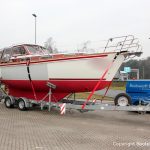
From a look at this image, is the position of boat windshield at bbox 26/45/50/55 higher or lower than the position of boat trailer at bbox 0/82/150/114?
higher

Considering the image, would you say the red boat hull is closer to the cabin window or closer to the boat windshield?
the cabin window

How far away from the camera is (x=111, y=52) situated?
1302cm

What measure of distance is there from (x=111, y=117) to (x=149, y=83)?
7.87 ft

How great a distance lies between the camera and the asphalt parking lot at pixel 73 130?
865 centimetres

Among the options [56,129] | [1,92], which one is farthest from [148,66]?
[56,129]

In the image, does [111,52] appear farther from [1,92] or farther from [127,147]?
[1,92]

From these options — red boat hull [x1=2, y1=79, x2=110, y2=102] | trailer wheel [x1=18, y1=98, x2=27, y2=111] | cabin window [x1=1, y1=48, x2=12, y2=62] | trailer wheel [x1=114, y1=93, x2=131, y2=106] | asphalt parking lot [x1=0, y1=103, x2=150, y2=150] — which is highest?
cabin window [x1=1, y1=48, x2=12, y2=62]

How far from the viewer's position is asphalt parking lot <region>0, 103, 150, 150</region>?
865 centimetres

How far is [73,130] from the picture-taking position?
35.3 ft

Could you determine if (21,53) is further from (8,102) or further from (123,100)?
(123,100)

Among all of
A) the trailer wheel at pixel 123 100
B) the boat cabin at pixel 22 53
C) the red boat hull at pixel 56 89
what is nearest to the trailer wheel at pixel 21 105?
the red boat hull at pixel 56 89

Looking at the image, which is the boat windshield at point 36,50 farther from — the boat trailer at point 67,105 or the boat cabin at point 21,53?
the boat trailer at point 67,105

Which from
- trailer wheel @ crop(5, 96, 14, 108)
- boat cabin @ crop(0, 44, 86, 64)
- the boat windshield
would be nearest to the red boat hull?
trailer wheel @ crop(5, 96, 14, 108)

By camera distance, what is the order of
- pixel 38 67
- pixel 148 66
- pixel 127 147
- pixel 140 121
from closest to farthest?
1. pixel 127 147
2. pixel 140 121
3. pixel 38 67
4. pixel 148 66
